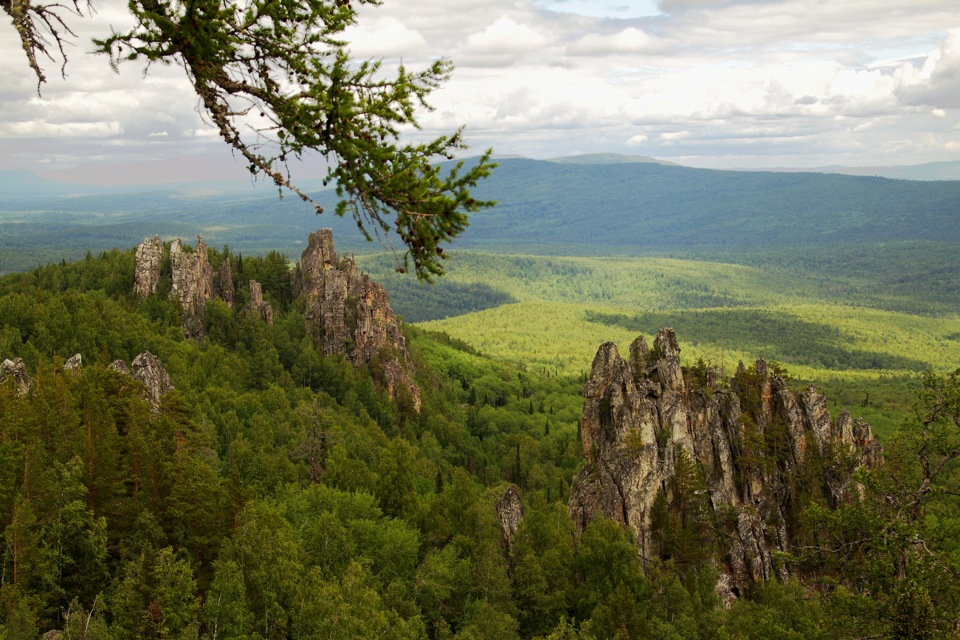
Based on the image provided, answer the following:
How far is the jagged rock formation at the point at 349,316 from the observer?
144 metres

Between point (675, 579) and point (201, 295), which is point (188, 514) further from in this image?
point (201, 295)

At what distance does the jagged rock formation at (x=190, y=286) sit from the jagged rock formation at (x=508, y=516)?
85159 mm

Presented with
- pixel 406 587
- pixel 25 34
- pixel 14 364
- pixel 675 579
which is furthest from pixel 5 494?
pixel 675 579

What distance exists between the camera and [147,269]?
136125mm

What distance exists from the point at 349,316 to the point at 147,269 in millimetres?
34948

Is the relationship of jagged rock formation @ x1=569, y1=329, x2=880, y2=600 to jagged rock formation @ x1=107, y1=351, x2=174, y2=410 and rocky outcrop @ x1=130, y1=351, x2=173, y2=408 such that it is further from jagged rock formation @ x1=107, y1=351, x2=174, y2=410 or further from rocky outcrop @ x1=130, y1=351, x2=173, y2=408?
jagged rock formation @ x1=107, y1=351, x2=174, y2=410

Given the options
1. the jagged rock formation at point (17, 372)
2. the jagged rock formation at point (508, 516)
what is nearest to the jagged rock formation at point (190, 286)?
the jagged rock formation at point (17, 372)

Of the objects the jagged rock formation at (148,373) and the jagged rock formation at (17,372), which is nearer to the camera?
the jagged rock formation at (17,372)

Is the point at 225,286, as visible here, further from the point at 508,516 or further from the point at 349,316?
the point at 508,516

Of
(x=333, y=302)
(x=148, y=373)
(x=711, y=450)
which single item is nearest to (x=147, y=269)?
(x=333, y=302)

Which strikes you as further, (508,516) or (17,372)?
(17,372)

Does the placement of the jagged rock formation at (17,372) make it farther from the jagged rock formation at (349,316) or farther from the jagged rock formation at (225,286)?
the jagged rock formation at (349,316)

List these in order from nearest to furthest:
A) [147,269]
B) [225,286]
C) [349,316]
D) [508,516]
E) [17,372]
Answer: [508,516]
[17,372]
[147,269]
[225,286]
[349,316]

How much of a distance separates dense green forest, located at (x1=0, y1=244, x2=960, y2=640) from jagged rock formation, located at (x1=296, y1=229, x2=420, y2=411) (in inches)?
1661
